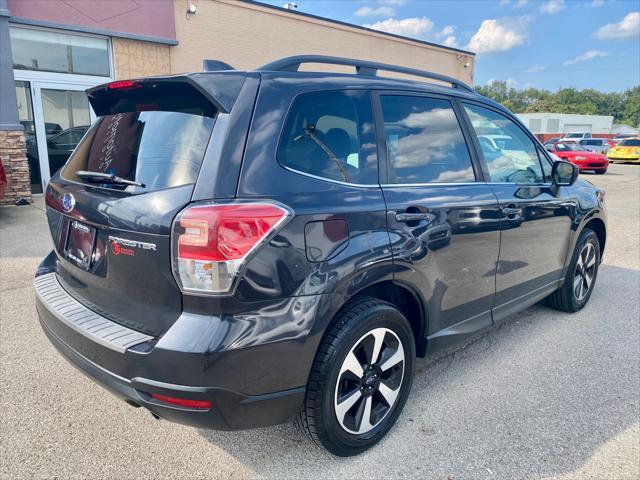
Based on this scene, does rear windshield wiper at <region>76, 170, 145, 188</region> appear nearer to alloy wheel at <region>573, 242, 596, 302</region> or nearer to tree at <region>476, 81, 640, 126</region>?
alloy wheel at <region>573, 242, 596, 302</region>

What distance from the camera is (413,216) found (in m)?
2.63

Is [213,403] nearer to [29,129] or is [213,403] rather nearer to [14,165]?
[14,165]

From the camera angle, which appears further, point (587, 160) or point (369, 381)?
point (587, 160)

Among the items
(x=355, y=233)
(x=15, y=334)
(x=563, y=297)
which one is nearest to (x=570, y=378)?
(x=563, y=297)

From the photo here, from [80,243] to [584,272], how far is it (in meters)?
4.23

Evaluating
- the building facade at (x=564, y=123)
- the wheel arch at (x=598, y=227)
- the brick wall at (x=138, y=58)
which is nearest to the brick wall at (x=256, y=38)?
the brick wall at (x=138, y=58)

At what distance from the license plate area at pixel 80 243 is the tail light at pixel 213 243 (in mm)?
645

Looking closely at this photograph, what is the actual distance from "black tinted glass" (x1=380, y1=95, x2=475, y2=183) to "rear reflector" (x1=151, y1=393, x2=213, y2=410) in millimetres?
1443

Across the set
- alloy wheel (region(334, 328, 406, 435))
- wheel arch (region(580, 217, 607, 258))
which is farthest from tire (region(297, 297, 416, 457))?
wheel arch (region(580, 217, 607, 258))

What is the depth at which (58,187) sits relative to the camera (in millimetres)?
2740

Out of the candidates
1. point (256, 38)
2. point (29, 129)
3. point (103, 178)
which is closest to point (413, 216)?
point (103, 178)

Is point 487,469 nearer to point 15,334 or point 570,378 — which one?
point 570,378

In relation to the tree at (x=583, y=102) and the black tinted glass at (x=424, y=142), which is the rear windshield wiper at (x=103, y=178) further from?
the tree at (x=583, y=102)

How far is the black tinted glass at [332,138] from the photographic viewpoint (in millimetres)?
2277
